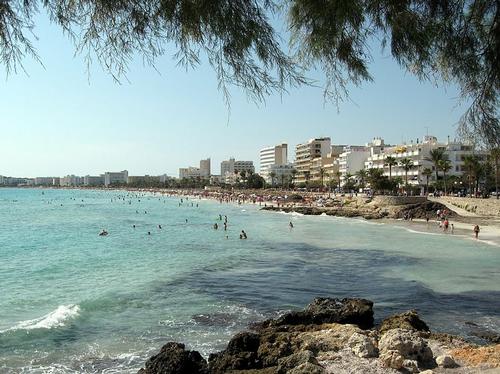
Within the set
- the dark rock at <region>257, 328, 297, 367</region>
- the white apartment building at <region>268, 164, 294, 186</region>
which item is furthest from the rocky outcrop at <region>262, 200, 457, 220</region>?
the white apartment building at <region>268, 164, 294, 186</region>

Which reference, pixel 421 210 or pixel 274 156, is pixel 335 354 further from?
pixel 274 156

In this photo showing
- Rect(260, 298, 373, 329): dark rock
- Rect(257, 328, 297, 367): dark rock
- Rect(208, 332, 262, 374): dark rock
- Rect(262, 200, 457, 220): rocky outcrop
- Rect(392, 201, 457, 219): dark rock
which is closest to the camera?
Rect(208, 332, 262, 374): dark rock

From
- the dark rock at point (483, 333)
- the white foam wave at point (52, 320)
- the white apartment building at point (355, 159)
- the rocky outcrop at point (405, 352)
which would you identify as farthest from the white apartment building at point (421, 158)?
the rocky outcrop at point (405, 352)

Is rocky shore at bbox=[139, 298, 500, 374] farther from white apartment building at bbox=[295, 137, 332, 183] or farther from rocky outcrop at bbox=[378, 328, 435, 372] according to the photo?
white apartment building at bbox=[295, 137, 332, 183]

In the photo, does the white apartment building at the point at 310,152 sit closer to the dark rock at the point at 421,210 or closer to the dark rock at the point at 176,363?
the dark rock at the point at 421,210

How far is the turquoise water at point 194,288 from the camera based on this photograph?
1039 cm

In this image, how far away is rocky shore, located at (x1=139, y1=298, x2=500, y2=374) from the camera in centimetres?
672

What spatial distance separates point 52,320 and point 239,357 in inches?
261

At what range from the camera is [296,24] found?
5766mm

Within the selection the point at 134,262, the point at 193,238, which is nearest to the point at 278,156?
the point at 193,238

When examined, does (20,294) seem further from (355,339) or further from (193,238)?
(193,238)

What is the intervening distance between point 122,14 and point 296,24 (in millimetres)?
1993

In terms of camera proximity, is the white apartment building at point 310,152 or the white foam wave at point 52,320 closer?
the white foam wave at point 52,320

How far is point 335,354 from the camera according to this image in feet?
25.0
